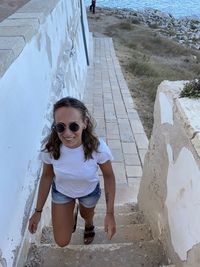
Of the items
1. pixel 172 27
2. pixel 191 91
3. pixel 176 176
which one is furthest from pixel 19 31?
pixel 172 27

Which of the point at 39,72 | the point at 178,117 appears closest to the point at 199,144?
the point at 178,117

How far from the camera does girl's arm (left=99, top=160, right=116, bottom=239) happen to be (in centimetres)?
272

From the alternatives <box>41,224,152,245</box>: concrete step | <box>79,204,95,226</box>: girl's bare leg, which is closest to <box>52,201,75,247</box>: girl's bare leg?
<box>79,204,95,226</box>: girl's bare leg

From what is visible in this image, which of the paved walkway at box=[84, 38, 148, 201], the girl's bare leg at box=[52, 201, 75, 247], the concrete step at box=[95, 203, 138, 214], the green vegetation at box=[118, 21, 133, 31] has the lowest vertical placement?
the green vegetation at box=[118, 21, 133, 31]

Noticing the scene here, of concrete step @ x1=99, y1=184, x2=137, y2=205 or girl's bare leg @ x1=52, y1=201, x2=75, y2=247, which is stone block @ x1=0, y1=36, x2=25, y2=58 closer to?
girl's bare leg @ x1=52, y1=201, x2=75, y2=247

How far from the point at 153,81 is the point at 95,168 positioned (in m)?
8.45

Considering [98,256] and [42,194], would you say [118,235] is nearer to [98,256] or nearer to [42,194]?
[98,256]

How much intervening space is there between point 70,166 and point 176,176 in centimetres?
69

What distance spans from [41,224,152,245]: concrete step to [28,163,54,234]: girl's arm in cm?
66

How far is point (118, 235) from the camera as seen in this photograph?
3533mm

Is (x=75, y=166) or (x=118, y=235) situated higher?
(x=75, y=166)

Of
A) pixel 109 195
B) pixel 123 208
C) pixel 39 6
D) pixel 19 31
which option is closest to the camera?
pixel 109 195

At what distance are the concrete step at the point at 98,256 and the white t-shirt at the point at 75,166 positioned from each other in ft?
1.59

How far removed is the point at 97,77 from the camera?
34.9ft
